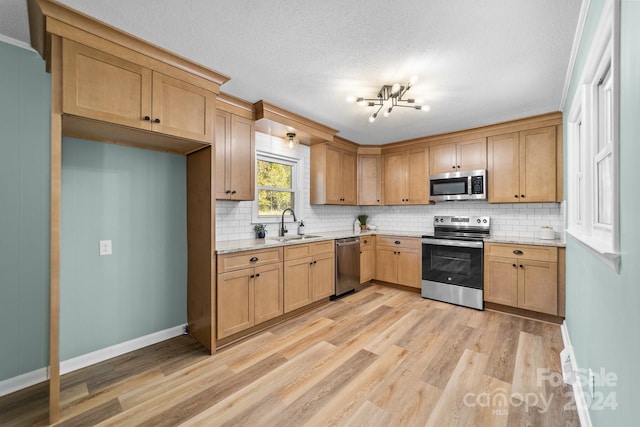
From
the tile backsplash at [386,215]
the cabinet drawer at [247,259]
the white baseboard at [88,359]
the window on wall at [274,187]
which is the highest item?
the window on wall at [274,187]

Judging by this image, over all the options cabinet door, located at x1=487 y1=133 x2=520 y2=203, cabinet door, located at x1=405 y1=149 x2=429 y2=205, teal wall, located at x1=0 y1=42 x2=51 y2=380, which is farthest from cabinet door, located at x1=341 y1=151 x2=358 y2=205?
teal wall, located at x1=0 y1=42 x2=51 y2=380

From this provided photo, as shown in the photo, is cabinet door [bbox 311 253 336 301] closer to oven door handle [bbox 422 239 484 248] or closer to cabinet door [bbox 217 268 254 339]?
cabinet door [bbox 217 268 254 339]

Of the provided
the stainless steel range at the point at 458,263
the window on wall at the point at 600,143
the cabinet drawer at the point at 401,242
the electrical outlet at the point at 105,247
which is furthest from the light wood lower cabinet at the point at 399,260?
the electrical outlet at the point at 105,247

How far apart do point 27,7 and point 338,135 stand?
3.44m

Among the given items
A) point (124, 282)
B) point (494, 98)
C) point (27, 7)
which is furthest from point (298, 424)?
point (494, 98)

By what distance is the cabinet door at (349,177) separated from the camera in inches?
182

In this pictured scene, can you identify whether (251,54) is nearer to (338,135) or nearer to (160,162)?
(160,162)

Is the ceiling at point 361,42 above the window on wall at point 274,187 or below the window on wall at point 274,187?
above

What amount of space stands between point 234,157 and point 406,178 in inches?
117

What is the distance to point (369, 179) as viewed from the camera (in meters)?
4.99

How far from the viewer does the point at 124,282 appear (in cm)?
254

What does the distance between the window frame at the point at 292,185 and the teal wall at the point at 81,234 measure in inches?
36.2

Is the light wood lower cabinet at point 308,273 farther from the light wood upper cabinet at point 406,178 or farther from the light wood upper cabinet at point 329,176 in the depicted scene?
the light wood upper cabinet at point 406,178

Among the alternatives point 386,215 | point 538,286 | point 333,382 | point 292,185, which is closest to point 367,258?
point 386,215
